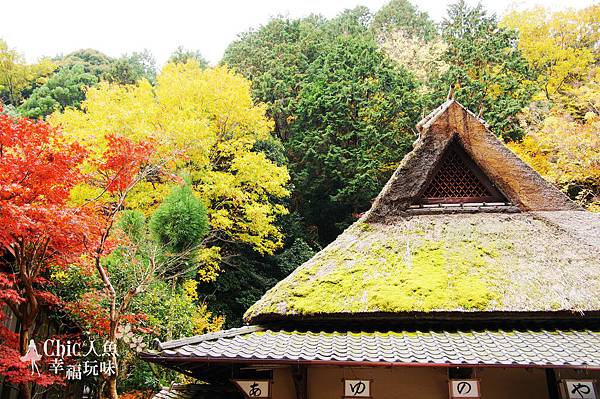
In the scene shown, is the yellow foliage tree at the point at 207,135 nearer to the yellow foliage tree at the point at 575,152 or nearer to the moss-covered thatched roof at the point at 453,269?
the yellow foliage tree at the point at 575,152

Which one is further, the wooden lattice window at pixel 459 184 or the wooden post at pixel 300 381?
the wooden lattice window at pixel 459 184

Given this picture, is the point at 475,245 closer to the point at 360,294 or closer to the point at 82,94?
the point at 360,294

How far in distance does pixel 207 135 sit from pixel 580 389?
13241 millimetres

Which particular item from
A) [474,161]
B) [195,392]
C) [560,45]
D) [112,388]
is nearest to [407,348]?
[195,392]

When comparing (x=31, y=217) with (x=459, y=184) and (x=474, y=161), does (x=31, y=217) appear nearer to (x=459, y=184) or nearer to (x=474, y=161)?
(x=459, y=184)

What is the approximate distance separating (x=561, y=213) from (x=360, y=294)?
11.6ft

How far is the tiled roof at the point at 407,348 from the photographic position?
434 centimetres

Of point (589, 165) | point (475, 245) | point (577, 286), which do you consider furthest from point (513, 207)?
point (589, 165)

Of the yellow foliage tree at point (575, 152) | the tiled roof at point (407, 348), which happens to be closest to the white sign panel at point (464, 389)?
the tiled roof at point (407, 348)

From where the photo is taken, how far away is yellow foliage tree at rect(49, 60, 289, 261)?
14242 mm

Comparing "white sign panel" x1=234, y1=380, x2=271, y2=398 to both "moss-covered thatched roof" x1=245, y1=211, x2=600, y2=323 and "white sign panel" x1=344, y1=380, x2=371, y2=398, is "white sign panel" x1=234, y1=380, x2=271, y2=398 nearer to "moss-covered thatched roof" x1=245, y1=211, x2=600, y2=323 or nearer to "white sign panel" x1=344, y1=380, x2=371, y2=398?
"moss-covered thatched roof" x1=245, y1=211, x2=600, y2=323

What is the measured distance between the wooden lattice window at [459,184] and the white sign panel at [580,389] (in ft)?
9.64

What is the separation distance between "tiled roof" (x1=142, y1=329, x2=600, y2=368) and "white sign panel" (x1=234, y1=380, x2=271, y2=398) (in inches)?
20.8

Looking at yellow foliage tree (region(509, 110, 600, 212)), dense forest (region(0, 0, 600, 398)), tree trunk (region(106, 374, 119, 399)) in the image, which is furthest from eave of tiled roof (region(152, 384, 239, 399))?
yellow foliage tree (region(509, 110, 600, 212))
